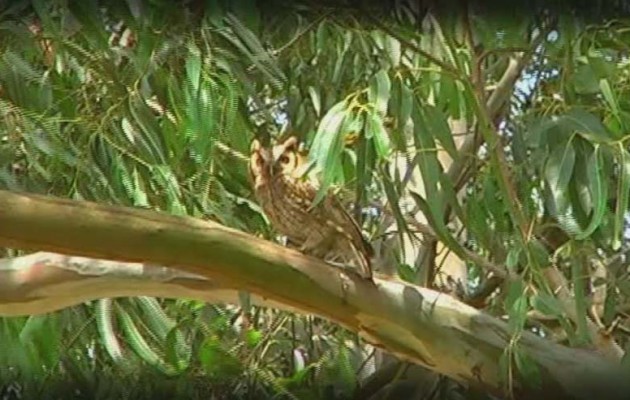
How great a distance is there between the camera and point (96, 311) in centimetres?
112

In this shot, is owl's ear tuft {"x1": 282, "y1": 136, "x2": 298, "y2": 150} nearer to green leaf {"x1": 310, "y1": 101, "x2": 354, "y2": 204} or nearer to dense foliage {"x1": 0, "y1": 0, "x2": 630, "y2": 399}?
dense foliage {"x1": 0, "y1": 0, "x2": 630, "y2": 399}

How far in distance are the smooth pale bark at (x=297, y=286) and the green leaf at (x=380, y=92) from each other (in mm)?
136

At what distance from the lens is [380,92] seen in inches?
37.0

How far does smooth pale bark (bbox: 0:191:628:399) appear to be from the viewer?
80 cm

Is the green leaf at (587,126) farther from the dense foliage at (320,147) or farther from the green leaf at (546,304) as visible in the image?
the green leaf at (546,304)

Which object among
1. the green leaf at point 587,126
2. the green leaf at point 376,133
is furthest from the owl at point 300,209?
the green leaf at point 587,126

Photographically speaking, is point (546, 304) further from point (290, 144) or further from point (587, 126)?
point (290, 144)

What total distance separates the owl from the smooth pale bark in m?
0.06

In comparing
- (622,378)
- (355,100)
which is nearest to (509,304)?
(622,378)

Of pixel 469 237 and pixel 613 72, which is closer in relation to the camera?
pixel 613 72

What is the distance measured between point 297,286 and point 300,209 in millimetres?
179

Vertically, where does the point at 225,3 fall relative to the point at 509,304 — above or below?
above

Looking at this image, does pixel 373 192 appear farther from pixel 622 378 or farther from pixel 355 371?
pixel 622 378

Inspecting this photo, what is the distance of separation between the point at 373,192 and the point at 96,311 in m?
0.30
